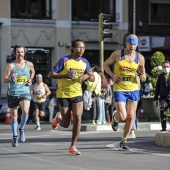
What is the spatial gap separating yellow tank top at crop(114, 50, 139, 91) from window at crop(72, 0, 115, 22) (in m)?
29.4

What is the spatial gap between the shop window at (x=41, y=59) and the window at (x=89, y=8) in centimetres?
275

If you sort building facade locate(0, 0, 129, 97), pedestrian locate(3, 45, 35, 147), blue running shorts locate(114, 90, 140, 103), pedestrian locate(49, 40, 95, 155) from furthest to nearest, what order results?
building facade locate(0, 0, 129, 97), pedestrian locate(3, 45, 35, 147), blue running shorts locate(114, 90, 140, 103), pedestrian locate(49, 40, 95, 155)

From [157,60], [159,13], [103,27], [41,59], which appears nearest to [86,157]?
[157,60]

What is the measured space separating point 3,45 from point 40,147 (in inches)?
1018

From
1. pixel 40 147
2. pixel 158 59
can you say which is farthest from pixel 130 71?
pixel 158 59

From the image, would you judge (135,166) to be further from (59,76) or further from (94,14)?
(94,14)

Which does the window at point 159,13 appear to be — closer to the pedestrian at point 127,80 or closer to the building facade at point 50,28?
the building facade at point 50,28

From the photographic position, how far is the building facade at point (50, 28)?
38.6 m

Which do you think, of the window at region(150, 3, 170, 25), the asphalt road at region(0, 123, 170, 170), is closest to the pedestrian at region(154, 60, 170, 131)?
the asphalt road at region(0, 123, 170, 170)

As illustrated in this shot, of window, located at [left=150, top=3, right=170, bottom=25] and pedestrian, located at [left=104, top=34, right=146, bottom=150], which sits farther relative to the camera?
window, located at [left=150, top=3, right=170, bottom=25]

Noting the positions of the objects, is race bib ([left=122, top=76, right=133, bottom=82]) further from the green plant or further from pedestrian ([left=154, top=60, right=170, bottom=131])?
the green plant

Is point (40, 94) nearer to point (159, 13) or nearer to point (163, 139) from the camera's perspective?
point (163, 139)

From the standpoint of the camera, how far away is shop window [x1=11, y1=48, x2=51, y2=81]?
40.2 meters

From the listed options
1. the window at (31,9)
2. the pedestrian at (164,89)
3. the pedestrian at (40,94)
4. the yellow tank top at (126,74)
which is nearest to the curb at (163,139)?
the yellow tank top at (126,74)
